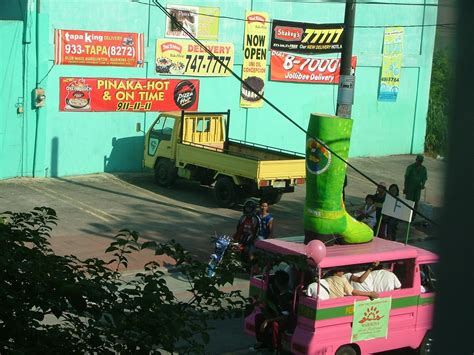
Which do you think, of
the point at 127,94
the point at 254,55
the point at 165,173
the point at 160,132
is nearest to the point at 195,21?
the point at 254,55

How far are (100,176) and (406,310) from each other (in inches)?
491

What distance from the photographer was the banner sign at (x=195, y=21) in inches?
854

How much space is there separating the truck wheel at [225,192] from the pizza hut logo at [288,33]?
667 centimetres

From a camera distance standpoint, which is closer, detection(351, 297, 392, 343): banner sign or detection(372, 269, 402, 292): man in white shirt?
detection(351, 297, 392, 343): banner sign

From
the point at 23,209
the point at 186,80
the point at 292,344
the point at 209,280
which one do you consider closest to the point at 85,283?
the point at 209,280

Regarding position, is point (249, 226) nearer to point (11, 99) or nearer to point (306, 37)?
point (11, 99)

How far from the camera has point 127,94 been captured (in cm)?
2138

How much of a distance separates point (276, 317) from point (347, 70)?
5768 mm

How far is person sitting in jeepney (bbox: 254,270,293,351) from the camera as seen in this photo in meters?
9.36

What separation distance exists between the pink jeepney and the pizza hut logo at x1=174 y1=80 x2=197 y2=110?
12.1 m

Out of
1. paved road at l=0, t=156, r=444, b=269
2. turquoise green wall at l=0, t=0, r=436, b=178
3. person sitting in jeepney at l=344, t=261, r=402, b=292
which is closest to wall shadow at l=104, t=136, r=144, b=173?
turquoise green wall at l=0, t=0, r=436, b=178

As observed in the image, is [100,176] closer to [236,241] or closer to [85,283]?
[236,241]

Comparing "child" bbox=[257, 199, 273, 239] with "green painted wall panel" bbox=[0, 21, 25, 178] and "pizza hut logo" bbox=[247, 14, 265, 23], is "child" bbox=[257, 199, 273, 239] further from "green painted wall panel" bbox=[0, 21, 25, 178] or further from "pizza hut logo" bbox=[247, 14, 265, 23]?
"pizza hut logo" bbox=[247, 14, 265, 23]

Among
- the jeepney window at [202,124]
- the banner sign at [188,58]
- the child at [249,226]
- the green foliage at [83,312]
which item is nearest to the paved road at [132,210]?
the jeepney window at [202,124]
